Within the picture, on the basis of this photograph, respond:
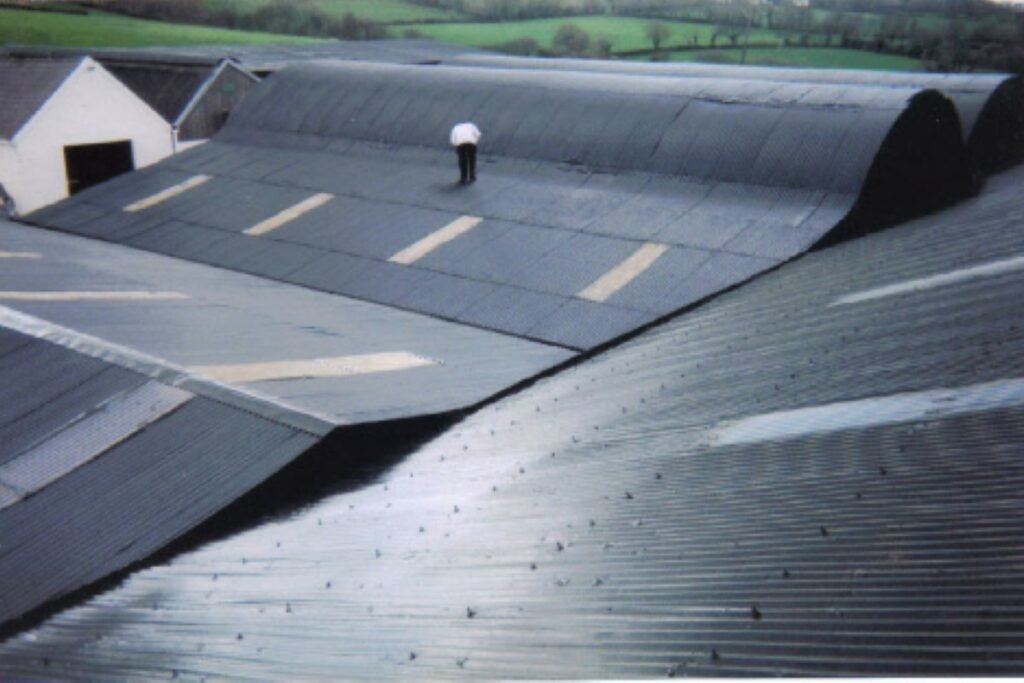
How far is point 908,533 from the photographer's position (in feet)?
25.5

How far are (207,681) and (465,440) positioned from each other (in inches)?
286

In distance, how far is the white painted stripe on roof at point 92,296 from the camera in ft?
68.0

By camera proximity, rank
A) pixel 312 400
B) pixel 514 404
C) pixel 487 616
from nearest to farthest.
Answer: pixel 487 616
pixel 312 400
pixel 514 404

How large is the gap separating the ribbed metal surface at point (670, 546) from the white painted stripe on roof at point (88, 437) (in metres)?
2.98

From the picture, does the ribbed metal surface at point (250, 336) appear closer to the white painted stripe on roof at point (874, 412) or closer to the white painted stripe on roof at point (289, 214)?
the white painted stripe on roof at point (289, 214)

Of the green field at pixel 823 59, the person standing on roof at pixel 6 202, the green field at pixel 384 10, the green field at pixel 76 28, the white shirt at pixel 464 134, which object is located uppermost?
the green field at pixel 384 10

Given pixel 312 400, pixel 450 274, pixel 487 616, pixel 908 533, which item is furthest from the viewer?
pixel 450 274

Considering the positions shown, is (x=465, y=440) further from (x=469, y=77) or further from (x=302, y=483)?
(x=469, y=77)

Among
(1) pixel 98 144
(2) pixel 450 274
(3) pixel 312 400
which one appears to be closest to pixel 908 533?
(3) pixel 312 400

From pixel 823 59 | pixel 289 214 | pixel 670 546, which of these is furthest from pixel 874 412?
pixel 823 59

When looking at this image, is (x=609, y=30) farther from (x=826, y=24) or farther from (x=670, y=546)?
(x=670, y=546)

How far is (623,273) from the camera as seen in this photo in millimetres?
25375

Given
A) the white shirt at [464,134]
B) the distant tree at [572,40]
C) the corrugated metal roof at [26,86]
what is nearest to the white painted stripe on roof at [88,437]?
the white shirt at [464,134]

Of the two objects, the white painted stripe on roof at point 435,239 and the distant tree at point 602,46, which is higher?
the distant tree at point 602,46
